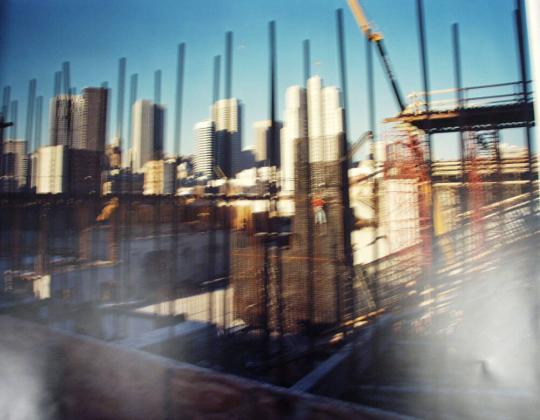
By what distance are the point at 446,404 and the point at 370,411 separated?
0.56 metres

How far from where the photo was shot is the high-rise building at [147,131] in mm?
3508

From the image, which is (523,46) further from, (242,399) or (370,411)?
(242,399)

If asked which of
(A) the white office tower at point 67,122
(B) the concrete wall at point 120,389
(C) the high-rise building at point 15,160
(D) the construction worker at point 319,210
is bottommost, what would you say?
(B) the concrete wall at point 120,389

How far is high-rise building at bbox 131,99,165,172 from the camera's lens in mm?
3508

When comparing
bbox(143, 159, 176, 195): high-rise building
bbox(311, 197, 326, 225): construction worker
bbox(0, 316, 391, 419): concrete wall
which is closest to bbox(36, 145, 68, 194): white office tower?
bbox(143, 159, 176, 195): high-rise building

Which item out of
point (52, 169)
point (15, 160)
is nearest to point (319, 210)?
point (15, 160)

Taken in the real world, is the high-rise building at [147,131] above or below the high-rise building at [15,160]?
above

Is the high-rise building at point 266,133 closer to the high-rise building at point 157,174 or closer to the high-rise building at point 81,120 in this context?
the high-rise building at point 157,174

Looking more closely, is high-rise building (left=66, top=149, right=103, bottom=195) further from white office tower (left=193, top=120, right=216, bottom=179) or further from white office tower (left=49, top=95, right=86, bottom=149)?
white office tower (left=193, top=120, right=216, bottom=179)

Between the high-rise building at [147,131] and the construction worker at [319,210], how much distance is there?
2731 mm

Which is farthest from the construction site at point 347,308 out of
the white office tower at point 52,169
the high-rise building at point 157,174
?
the white office tower at point 52,169

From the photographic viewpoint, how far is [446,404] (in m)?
1.26

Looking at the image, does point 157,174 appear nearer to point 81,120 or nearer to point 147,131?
point 147,131

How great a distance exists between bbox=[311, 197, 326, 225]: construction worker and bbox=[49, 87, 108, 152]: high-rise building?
3.43 m
